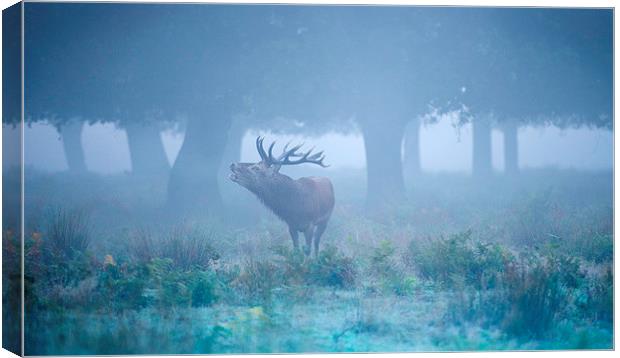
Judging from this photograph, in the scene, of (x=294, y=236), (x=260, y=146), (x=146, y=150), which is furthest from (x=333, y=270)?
(x=146, y=150)

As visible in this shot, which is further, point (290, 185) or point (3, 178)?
point (290, 185)

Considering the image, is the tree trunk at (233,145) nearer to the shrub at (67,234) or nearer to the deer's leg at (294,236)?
the deer's leg at (294,236)

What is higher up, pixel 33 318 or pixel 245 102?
pixel 245 102

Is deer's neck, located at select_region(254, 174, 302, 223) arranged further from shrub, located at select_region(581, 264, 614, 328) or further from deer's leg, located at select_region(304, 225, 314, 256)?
shrub, located at select_region(581, 264, 614, 328)

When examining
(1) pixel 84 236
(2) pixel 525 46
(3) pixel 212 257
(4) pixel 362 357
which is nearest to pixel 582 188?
(2) pixel 525 46

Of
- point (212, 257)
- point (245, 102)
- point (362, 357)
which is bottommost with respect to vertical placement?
point (362, 357)

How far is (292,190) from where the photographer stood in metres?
13.0

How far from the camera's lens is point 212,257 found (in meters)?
12.4

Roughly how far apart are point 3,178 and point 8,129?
1.89ft

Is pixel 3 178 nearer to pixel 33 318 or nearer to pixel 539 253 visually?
pixel 33 318

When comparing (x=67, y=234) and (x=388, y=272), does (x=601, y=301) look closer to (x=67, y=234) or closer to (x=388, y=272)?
(x=388, y=272)

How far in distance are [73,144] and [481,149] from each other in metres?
4.96

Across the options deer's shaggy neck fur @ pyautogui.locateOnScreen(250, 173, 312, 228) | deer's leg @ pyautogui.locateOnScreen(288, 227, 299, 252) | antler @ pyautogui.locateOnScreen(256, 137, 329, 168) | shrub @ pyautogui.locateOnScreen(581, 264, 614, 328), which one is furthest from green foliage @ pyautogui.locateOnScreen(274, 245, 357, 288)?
shrub @ pyautogui.locateOnScreen(581, 264, 614, 328)

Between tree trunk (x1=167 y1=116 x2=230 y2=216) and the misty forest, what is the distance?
0.08 ft
